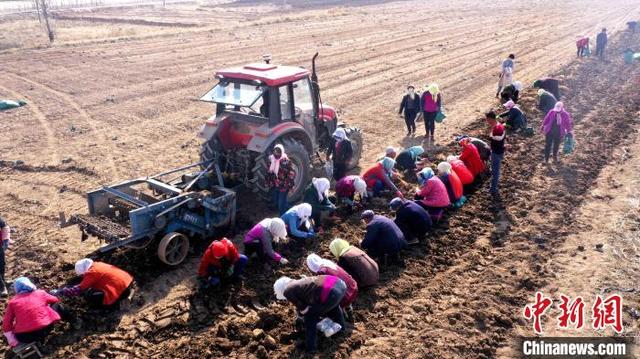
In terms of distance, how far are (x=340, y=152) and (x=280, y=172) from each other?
91.7 inches

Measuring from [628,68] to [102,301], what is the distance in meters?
21.5

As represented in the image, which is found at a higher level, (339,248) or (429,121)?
(429,121)

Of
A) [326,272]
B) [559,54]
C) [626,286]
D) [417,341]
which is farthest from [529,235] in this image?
[559,54]

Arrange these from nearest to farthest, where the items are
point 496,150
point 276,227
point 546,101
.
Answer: point 276,227 < point 496,150 < point 546,101

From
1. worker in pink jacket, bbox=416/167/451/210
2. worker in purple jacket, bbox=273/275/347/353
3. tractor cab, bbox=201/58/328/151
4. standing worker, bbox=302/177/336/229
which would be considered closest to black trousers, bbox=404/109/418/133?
tractor cab, bbox=201/58/328/151

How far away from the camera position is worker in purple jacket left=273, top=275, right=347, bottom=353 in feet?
21.5

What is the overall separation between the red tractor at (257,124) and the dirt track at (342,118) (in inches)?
41.1

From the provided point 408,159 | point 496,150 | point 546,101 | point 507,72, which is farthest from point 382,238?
point 507,72

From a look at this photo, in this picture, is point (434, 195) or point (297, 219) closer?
point (297, 219)

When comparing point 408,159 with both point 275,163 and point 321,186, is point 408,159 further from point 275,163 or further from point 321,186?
point 275,163

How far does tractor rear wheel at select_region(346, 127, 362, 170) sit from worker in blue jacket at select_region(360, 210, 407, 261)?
11.6 feet

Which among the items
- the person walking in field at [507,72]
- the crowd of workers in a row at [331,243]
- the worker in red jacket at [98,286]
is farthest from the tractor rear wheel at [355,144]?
the person walking in field at [507,72]

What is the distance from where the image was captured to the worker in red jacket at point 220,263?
7.69 meters

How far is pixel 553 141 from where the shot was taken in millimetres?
12586
